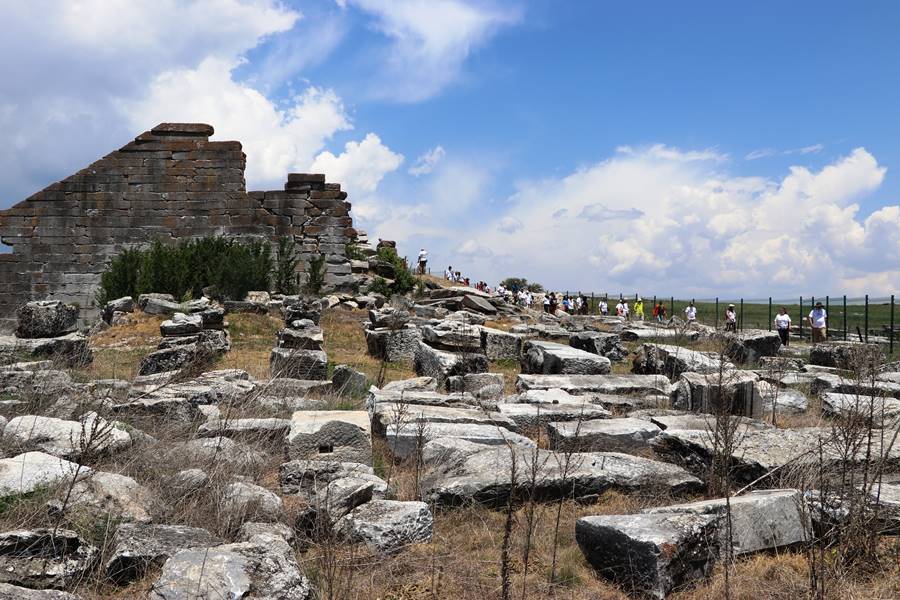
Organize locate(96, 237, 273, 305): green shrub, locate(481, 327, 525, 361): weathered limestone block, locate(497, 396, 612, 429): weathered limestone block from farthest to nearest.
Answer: locate(96, 237, 273, 305): green shrub → locate(481, 327, 525, 361): weathered limestone block → locate(497, 396, 612, 429): weathered limestone block

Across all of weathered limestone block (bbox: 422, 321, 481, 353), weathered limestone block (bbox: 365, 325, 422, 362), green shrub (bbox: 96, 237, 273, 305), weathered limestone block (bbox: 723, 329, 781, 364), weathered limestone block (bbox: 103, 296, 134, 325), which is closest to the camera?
weathered limestone block (bbox: 422, 321, 481, 353)

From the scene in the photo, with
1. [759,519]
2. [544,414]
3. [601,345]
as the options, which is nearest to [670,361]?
[601,345]

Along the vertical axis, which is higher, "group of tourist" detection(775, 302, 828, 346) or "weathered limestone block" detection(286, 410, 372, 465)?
"group of tourist" detection(775, 302, 828, 346)

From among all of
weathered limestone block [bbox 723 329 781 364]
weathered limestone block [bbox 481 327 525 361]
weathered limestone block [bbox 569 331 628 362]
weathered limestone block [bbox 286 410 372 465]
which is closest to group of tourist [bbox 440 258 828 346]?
weathered limestone block [bbox 723 329 781 364]

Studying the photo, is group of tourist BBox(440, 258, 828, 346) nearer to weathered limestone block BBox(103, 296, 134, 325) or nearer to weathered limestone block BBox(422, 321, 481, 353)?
weathered limestone block BBox(422, 321, 481, 353)

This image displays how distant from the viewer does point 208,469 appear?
4.73m

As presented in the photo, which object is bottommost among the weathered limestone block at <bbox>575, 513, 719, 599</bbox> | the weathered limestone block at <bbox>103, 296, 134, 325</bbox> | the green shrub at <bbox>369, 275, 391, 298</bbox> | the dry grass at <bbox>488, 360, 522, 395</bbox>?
the weathered limestone block at <bbox>575, 513, 719, 599</bbox>

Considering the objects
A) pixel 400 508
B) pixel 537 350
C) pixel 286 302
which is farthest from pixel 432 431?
pixel 286 302

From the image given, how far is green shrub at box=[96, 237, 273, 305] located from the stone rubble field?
824 cm

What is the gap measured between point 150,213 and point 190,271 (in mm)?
3331

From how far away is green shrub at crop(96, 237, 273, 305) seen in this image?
17.1 meters

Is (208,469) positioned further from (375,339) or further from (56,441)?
(375,339)

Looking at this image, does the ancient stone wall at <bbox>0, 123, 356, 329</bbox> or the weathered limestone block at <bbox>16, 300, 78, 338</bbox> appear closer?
the weathered limestone block at <bbox>16, 300, 78, 338</bbox>

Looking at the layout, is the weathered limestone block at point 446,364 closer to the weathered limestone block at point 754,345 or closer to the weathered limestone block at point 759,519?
the weathered limestone block at point 754,345
